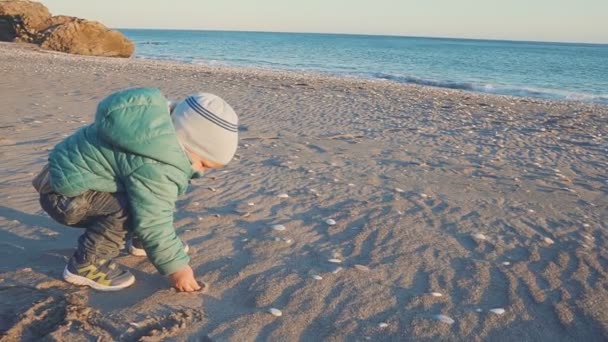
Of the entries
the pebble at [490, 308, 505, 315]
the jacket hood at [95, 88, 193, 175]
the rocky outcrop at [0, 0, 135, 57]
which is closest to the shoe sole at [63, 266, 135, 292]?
the jacket hood at [95, 88, 193, 175]

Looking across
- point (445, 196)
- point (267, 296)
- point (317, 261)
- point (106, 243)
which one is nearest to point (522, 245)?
point (445, 196)

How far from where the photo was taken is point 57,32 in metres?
27.1

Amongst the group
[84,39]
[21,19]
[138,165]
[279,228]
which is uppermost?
[138,165]

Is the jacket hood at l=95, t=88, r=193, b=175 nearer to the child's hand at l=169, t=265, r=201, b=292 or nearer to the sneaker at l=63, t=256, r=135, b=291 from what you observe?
the child's hand at l=169, t=265, r=201, b=292

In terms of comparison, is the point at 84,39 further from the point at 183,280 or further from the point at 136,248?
the point at 183,280

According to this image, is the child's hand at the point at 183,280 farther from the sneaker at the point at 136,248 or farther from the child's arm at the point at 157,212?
the sneaker at the point at 136,248

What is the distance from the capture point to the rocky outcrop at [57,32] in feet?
89.6

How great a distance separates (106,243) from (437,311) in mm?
1808

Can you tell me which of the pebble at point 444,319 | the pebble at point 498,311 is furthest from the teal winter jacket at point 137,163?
the pebble at point 498,311

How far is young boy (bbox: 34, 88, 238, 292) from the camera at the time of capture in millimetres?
2611

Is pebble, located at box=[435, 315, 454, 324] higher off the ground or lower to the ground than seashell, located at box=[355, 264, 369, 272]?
higher

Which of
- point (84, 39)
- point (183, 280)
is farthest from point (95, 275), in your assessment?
point (84, 39)

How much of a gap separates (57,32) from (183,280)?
27.7m

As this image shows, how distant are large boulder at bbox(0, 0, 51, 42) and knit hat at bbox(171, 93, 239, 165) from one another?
1211 inches
